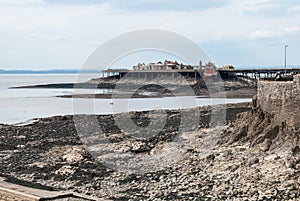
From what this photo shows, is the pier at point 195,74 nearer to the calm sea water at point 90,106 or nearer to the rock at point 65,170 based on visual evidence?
the calm sea water at point 90,106

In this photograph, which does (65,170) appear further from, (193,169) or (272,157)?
(272,157)

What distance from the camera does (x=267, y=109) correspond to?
19.7 m

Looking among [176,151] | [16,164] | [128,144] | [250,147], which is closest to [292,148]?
[250,147]

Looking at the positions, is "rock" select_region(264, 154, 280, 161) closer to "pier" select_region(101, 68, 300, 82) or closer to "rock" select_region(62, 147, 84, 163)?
"rock" select_region(62, 147, 84, 163)

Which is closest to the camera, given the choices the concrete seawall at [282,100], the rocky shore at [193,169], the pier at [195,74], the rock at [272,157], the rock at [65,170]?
the rocky shore at [193,169]

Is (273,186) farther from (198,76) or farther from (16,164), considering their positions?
(198,76)

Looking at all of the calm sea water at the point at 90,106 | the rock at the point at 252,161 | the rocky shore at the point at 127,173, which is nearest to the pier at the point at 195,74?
the calm sea water at the point at 90,106

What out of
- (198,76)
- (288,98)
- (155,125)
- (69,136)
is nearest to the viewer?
(288,98)

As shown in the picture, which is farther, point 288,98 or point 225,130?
point 225,130

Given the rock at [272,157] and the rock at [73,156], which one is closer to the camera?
the rock at [272,157]

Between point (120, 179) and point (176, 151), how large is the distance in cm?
433

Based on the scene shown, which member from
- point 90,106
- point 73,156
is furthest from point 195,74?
point 73,156

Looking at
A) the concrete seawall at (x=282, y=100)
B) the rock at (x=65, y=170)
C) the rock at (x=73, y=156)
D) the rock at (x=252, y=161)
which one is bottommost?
the rock at (x=65, y=170)

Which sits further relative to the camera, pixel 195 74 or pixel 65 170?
pixel 195 74
